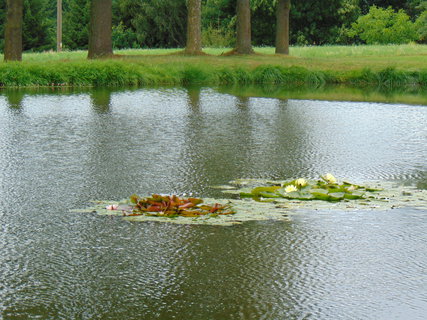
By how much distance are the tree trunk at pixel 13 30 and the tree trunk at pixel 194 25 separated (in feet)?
28.8

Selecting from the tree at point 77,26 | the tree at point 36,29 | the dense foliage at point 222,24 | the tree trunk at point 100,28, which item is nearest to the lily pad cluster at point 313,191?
the tree trunk at point 100,28

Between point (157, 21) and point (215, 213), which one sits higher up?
point (157, 21)

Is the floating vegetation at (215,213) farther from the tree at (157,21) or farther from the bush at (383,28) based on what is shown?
the bush at (383,28)

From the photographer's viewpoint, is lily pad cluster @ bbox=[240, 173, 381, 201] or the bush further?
the bush

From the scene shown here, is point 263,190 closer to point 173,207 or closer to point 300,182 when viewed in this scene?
point 300,182

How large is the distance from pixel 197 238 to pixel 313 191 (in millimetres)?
1957

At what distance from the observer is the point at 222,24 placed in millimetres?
62562

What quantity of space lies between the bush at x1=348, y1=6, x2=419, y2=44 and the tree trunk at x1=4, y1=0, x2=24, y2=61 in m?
36.3

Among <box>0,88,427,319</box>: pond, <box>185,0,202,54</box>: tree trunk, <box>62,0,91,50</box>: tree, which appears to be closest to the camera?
<box>0,88,427,319</box>: pond

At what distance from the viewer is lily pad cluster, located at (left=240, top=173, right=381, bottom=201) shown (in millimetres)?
8375

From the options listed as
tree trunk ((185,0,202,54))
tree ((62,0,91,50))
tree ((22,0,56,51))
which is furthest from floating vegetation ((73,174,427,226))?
tree ((62,0,91,50))

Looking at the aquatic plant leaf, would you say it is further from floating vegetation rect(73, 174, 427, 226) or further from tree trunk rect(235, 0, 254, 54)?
tree trunk rect(235, 0, 254, 54)

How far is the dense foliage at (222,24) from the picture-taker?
60219 mm

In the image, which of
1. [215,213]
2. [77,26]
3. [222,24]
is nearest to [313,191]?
[215,213]
